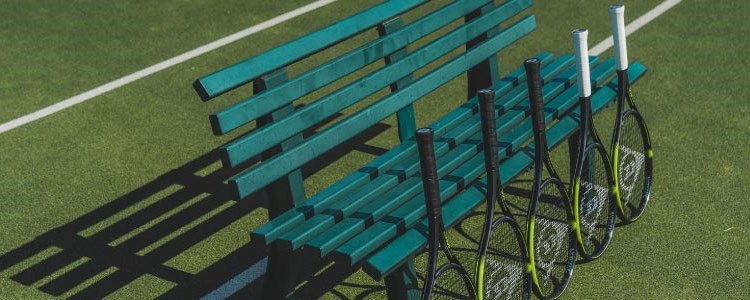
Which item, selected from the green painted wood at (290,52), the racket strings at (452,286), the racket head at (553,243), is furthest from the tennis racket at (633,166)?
the racket strings at (452,286)

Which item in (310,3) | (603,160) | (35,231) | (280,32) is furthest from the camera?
(310,3)

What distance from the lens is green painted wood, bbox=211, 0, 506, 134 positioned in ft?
15.5

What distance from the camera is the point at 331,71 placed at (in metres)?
5.39

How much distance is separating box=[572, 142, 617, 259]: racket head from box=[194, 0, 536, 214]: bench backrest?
0.88 metres

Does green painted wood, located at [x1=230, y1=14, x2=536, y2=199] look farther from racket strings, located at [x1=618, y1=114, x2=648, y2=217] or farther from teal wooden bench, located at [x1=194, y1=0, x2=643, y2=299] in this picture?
racket strings, located at [x1=618, y1=114, x2=648, y2=217]

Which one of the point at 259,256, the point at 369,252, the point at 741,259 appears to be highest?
the point at 369,252

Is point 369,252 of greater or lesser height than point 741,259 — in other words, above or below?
above

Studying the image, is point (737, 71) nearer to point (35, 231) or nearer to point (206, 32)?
point (206, 32)

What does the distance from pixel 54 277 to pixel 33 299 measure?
0.23 meters

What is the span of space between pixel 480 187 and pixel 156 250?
2.03 m

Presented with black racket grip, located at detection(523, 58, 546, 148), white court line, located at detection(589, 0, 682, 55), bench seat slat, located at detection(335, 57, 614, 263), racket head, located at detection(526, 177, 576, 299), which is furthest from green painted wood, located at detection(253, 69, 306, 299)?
white court line, located at detection(589, 0, 682, 55)

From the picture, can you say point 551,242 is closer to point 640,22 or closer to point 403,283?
point 403,283

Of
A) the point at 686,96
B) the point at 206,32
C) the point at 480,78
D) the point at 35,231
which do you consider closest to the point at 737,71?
the point at 686,96

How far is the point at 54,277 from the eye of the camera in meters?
6.09
